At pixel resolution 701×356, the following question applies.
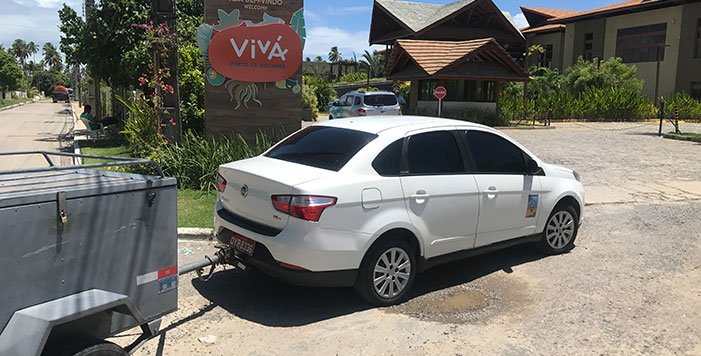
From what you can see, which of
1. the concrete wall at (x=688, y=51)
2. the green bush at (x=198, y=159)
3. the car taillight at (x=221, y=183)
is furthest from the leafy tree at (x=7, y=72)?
the car taillight at (x=221, y=183)

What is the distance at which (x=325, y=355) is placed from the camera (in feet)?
13.1

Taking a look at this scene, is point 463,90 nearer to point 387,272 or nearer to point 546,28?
point 546,28

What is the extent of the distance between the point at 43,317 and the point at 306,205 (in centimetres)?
208

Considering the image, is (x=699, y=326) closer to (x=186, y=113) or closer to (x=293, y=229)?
(x=293, y=229)

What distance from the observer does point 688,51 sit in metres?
36.6

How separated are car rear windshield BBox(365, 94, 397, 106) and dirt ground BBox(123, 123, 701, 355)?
1578 centimetres

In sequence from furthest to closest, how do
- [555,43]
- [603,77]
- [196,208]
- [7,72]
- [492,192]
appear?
1. [7,72]
2. [555,43]
3. [603,77]
4. [196,208]
5. [492,192]

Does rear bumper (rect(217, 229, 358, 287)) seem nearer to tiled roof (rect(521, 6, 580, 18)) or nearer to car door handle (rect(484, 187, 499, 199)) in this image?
car door handle (rect(484, 187, 499, 199))

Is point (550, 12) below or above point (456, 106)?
above

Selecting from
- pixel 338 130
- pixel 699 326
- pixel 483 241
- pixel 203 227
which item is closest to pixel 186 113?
pixel 203 227

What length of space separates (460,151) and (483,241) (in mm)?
953

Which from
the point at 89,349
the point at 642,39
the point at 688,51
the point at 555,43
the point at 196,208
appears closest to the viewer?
the point at 89,349

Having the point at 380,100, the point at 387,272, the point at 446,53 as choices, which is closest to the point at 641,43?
the point at 446,53

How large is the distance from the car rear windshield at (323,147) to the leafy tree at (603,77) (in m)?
34.4
